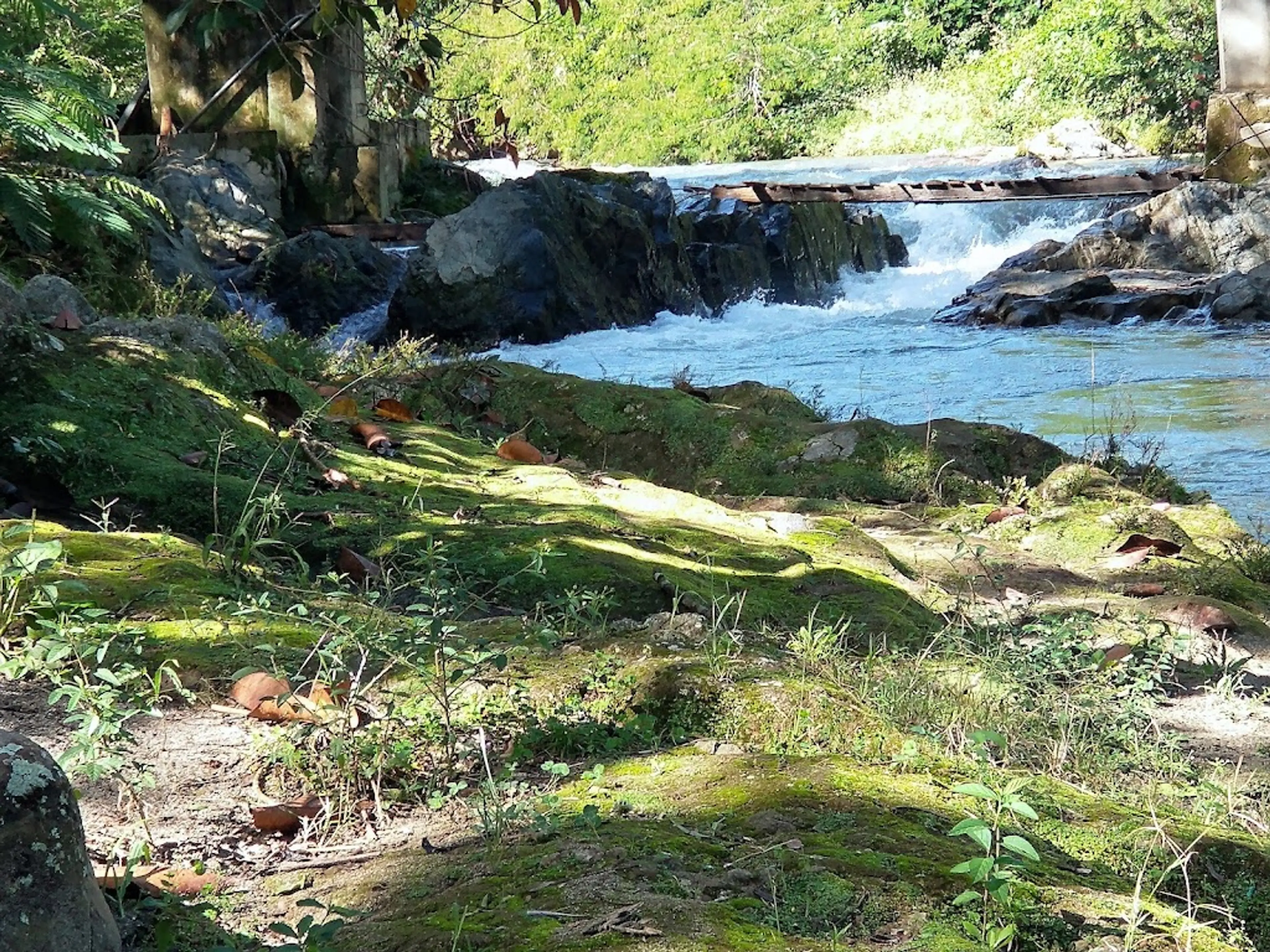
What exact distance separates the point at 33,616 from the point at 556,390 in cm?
443

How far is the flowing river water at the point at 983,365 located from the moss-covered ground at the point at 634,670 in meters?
3.43

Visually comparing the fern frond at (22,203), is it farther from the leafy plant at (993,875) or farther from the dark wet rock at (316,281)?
the dark wet rock at (316,281)

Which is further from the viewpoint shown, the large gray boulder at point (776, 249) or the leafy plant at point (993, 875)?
the large gray boulder at point (776, 249)

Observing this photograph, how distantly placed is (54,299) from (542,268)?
963 centimetres

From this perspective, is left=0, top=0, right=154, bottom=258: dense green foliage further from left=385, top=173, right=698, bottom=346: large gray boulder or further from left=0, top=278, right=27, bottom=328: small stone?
left=385, top=173, right=698, bottom=346: large gray boulder

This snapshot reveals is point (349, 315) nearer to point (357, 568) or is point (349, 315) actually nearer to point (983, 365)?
point (983, 365)

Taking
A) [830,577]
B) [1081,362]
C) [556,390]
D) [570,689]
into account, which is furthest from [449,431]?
[1081,362]

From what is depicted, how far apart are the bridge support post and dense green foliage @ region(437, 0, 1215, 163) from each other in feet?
28.2

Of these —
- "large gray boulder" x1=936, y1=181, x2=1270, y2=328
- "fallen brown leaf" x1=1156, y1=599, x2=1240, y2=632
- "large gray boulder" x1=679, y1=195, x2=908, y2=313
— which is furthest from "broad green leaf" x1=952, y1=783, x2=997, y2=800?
"large gray boulder" x1=679, y1=195, x2=908, y2=313

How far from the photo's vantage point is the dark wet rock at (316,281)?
13062 mm

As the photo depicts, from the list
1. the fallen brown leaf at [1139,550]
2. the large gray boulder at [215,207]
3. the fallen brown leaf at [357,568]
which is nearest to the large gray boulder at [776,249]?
the large gray boulder at [215,207]

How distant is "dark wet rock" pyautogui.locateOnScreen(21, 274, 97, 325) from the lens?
4484 mm

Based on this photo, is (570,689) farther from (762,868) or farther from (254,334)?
(254,334)

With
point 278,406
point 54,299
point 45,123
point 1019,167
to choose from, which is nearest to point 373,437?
point 278,406
